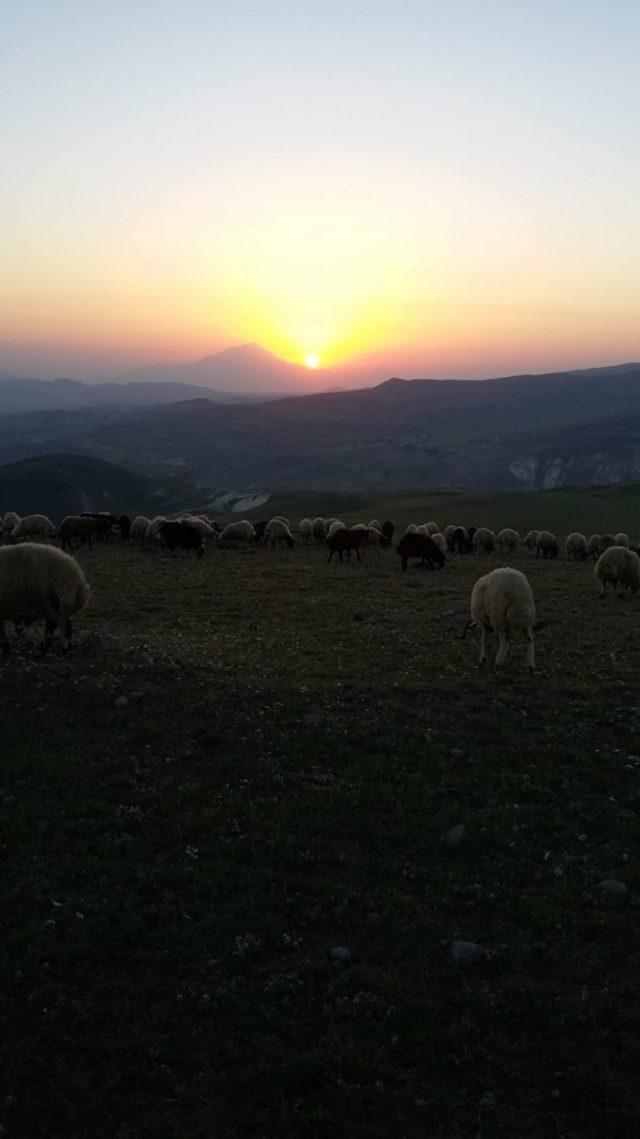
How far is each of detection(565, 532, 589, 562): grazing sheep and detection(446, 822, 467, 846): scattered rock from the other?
3426 centimetres

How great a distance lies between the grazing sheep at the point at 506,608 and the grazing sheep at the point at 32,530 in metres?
31.3

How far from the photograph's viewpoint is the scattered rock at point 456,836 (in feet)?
30.7

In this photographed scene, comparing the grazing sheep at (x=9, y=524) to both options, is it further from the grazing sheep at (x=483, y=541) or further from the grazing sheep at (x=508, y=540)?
the grazing sheep at (x=508, y=540)

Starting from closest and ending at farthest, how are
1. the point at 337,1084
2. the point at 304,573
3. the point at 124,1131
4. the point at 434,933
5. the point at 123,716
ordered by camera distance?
the point at 124,1131
the point at 337,1084
the point at 434,933
the point at 123,716
the point at 304,573

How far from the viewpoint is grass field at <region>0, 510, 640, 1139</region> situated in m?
5.89

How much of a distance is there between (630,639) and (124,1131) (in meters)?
17.2

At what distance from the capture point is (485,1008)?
6.73 metres

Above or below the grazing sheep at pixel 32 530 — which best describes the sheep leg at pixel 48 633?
below

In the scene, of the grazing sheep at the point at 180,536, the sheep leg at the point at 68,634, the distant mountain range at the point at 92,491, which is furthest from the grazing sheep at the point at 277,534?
the distant mountain range at the point at 92,491

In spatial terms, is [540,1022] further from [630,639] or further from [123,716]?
[630,639]

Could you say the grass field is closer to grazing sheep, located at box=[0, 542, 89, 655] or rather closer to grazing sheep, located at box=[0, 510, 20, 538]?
grazing sheep, located at box=[0, 542, 89, 655]

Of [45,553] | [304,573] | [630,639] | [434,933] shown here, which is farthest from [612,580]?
[434,933]

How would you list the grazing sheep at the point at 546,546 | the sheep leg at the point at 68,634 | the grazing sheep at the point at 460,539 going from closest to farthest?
1. the sheep leg at the point at 68,634
2. the grazing sheep at the point at 546,546
3. the grazing sheep at the point at 460,539

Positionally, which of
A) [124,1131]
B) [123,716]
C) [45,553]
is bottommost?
[124,1131]
